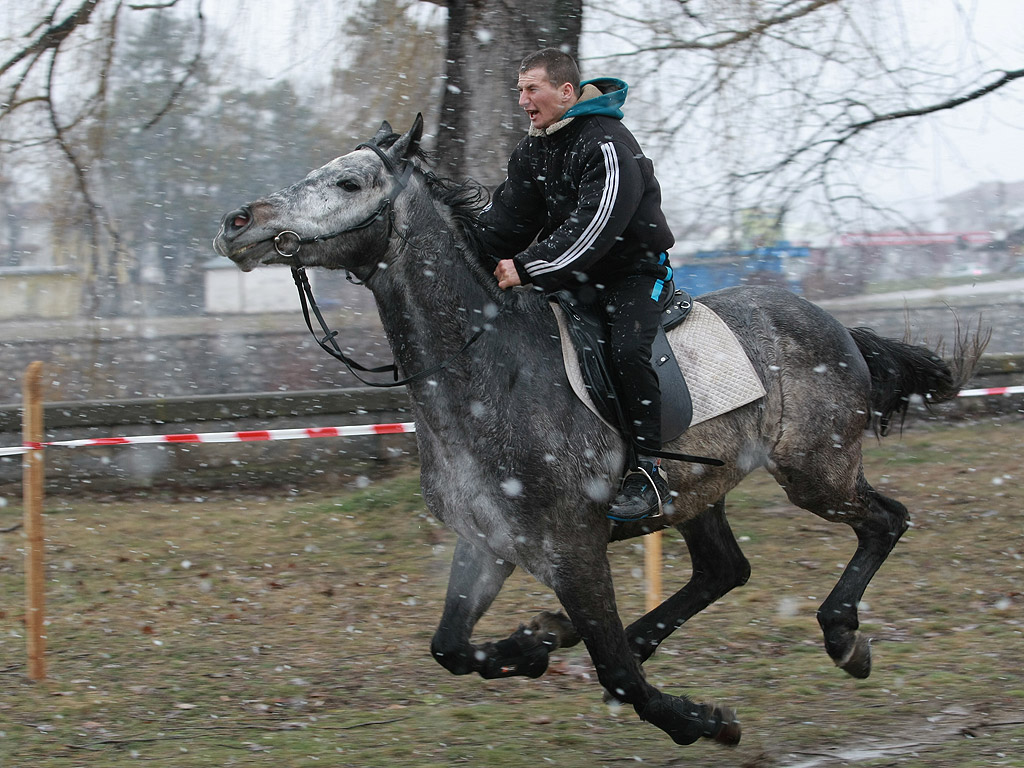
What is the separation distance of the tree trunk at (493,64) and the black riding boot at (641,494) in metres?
4.27

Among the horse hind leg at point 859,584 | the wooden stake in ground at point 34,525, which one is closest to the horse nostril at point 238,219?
the wooden stake in ground at point 34,525

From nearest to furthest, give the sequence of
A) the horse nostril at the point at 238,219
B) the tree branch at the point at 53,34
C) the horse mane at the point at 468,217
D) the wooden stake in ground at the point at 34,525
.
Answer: the horse nostril at the point at 238,219 < the horse mane at the point at 468,217 < the wooden stake in ground at the point at 34,525 < the tree branch at the point at 53,34

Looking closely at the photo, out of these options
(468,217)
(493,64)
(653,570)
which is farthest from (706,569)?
(493,64)

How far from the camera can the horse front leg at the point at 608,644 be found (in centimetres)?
420

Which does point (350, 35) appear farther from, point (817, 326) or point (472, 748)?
point (472, 748)

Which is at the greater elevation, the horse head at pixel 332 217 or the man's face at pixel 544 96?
the man's face at pixel 544 96

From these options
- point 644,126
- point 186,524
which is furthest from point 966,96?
point 186,524

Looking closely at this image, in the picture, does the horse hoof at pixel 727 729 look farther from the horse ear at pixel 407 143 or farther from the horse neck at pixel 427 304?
the horse ear at pixel 407 143

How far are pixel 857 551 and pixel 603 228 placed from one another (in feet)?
7.31

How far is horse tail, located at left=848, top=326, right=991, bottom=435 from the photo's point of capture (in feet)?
18.0

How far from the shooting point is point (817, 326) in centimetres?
516

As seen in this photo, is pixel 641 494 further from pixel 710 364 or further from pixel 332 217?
pixel 332 217

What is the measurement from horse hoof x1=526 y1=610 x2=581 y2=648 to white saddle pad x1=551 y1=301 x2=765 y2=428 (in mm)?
1091

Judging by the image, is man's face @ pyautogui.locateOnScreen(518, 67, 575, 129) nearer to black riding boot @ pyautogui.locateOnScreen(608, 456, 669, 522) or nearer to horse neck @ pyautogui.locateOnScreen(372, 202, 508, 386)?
horse neck @ pyautogui.locateOnScreen(372, 202, 508, 386)
